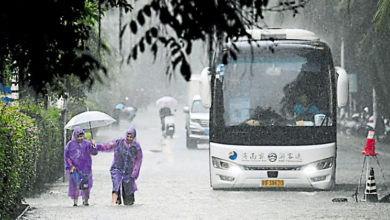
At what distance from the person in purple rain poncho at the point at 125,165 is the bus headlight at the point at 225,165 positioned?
210 cm

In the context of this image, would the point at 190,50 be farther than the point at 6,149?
No

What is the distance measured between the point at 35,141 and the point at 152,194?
2868 millimetres

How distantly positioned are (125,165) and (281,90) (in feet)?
12.3

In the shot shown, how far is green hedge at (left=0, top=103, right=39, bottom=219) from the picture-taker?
487 inches

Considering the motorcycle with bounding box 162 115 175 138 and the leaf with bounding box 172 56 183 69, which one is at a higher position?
the leaf with bounding box 172 56 183 69

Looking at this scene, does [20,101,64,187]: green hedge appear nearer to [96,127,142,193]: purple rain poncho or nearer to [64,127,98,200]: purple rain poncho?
[64,127,98,200]: purple rain poncho

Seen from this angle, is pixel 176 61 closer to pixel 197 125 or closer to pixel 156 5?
pixel 156 5

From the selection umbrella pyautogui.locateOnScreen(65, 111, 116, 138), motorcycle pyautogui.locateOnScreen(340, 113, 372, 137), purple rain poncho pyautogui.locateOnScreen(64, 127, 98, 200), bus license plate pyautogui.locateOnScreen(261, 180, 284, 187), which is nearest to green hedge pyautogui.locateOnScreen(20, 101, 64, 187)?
umbrella pyautogui.locateOnScreen(65, 111, 116, 138)

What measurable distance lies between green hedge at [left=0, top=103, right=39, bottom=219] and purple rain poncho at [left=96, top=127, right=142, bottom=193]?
4.71 feet

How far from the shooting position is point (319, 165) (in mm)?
18047

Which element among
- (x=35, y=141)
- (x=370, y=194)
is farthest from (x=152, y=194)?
(x=370, y=194)

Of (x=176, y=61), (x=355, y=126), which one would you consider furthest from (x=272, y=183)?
(x=355, y=126)

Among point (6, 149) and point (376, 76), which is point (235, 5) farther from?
point (376, 76)

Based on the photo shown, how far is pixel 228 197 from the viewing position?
58.3ft
